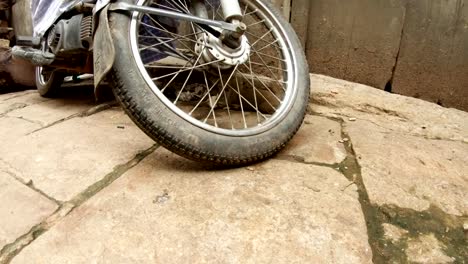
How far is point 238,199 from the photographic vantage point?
3.86 ft

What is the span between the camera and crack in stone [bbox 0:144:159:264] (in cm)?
99

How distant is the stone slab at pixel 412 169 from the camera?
1247mm

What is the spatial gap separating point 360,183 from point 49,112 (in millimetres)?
1839

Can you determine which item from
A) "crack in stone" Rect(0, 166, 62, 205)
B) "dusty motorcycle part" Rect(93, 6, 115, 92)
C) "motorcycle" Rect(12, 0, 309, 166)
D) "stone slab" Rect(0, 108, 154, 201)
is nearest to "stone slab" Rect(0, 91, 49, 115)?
"motorcycle" Rect(12, 0, 309, 166)

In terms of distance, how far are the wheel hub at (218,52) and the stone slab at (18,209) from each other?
88cm

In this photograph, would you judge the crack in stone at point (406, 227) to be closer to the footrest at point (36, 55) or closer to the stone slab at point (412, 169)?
the stone slab at point (412, 169)

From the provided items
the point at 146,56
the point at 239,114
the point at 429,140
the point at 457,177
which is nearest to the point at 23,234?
the point at 146,56

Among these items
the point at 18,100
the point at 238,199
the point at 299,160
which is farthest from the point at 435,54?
the point at 18,100

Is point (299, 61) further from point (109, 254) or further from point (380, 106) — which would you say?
point (109, 254)

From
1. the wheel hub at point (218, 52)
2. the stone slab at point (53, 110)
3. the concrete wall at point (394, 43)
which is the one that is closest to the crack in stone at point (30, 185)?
the stone slab at point (53, 110)

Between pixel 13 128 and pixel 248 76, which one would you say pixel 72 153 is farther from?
pixel 248 76

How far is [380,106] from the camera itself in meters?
2.03

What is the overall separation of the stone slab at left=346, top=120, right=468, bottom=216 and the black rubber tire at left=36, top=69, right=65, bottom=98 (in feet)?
6.14

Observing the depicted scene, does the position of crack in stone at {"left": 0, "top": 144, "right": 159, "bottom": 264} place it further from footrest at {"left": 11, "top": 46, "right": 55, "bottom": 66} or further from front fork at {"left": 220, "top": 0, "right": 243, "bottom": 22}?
footrest at {"left": 11, "top": 46, "right": 55, "bottom": 66}
